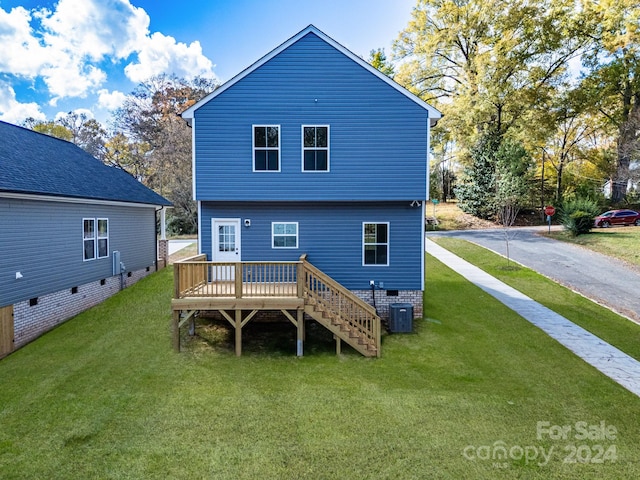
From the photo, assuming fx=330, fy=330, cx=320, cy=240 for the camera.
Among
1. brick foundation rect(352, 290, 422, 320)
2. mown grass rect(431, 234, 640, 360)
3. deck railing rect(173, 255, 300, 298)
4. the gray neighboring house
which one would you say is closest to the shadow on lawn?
deck railing rect(173, 255, 300, 298)

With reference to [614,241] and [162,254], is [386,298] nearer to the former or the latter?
[162,254]

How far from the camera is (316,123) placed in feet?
32.2

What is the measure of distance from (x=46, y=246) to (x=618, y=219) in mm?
33591

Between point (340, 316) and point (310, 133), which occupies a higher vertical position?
point (310, 133)

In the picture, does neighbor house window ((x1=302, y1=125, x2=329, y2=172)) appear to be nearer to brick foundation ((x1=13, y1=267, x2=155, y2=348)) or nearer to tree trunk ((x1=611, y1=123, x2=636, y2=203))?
brick foundation ((x1=13, y1=267, x2=155, y2=348))

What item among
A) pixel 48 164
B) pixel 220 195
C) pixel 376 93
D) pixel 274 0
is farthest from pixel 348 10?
pixel 48 164

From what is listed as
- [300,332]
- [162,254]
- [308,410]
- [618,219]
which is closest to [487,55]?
[618,219]

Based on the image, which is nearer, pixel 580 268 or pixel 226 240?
pixel 226 240

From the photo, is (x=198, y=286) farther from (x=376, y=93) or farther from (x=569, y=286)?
(x=569, y=286)

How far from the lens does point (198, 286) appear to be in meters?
9.14

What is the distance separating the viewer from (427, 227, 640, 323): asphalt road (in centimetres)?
1229

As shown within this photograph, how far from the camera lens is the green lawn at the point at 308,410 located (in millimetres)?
4707

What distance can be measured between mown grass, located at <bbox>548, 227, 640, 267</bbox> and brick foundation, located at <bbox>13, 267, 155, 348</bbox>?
2325 centimetres

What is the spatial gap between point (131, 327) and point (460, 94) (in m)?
30.2
